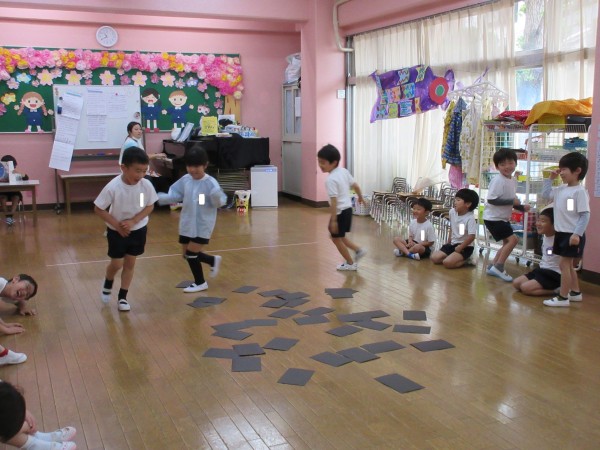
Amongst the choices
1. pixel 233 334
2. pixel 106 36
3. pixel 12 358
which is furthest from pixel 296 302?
pixel 106 36

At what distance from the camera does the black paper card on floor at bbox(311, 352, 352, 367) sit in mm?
3725

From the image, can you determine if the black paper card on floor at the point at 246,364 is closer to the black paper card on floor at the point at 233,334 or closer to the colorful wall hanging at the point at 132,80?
the black paper card on floor at the point at 233,334

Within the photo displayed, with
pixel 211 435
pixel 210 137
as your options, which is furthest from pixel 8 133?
pixel 211 435

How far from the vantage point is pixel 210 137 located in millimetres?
10242

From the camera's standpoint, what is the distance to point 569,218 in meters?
4.77

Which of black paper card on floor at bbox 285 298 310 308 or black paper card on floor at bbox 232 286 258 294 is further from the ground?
black paper card on floor at bbox 232 286 258 294

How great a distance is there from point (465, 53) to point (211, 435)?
20.0ft

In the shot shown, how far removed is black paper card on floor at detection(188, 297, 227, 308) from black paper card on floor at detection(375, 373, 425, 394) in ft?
6.17

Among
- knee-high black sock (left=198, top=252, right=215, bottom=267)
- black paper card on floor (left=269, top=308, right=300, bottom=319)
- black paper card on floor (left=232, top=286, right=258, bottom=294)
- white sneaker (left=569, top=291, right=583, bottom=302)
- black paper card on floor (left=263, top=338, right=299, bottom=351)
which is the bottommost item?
black paper card on floor (left=263, top=338, right=299, bottom=351)

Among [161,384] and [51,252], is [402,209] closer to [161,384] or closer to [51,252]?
[51,252]

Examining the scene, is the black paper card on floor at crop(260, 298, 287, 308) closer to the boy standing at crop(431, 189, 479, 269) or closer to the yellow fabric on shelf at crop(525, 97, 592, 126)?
the boy standing at crop(431, 189, 479, 269)

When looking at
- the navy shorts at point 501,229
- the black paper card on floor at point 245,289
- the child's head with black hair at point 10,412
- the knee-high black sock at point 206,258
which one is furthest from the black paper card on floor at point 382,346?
the navy shorts at point 501,229

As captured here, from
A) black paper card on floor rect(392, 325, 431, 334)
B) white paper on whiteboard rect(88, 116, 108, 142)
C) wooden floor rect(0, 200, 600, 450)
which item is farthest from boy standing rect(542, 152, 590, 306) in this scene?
white paper on whiteboard rect(88, 116, 108, 142)

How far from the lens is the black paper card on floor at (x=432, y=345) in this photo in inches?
155
